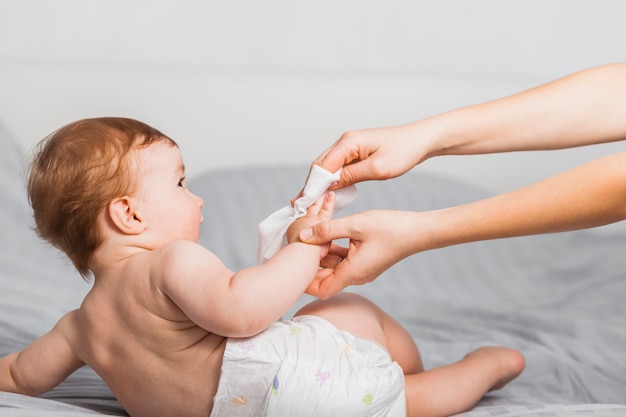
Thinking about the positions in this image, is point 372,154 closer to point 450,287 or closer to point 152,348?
point 152,348

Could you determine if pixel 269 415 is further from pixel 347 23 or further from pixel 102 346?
pixel 347 23

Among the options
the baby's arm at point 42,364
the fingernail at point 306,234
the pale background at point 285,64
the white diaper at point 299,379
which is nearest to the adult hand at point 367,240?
the fingernail at point 306,234

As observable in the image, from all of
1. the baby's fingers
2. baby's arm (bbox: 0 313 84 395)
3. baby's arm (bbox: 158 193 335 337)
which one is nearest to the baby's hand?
the baby's fingers

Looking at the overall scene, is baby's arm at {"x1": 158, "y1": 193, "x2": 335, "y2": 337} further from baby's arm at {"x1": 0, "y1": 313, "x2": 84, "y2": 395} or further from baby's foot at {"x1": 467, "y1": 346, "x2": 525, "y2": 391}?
baby's foot at {"x1": 467, "y1": 346, "x2": 525, "y2": 391}

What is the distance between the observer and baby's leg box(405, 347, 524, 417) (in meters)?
1.40

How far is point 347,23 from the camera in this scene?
2918 millimetres

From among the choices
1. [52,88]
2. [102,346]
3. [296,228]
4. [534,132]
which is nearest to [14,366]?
[102,346]

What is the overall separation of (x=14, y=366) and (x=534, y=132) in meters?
1.01

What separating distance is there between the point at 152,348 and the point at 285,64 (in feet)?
5.90

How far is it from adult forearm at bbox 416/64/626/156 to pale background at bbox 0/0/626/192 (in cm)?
128

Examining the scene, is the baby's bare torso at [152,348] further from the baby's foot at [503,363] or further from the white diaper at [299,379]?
the baby's foot at [503,363]

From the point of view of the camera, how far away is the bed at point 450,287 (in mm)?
1745

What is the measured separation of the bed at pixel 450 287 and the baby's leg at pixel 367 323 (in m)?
0.15

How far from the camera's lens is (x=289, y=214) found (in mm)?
1441
